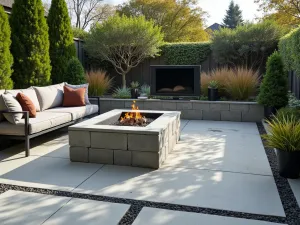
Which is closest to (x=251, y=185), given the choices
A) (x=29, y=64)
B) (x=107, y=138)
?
(x=107, y=138)

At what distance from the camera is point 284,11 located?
14180 mm

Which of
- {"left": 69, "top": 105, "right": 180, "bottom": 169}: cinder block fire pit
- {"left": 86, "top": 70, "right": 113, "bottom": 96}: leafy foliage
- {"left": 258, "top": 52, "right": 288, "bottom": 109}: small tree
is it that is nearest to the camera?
{"left": 69, "top": 105, "right": 180, "bottom": 169}: cinder block fire pit

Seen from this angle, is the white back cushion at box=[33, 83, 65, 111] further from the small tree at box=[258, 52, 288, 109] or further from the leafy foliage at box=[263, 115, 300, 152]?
the small tree at box=[258, 52, 288, 109]

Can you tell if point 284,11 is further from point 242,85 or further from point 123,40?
point 123,40

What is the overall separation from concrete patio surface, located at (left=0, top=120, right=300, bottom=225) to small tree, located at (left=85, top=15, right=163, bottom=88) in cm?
468

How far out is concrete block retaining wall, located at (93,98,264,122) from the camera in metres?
6.59

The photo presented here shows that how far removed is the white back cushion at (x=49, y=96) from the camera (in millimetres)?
5195

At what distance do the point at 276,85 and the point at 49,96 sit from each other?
4737 millimetres

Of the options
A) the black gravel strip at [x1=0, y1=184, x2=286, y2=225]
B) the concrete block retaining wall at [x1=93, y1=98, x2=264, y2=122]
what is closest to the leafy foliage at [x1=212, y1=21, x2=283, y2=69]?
the concrete block retaining wall at [x1=93, y1=98, x2=264, y2=122]

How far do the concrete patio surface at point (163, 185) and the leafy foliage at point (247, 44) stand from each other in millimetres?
4954

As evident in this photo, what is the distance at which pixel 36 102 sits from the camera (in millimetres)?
4965

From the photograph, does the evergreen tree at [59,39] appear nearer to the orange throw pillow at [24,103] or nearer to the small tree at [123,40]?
the small tree at [123,40]

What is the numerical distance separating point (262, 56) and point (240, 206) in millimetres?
7307

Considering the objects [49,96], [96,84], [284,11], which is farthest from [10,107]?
[284,11]
